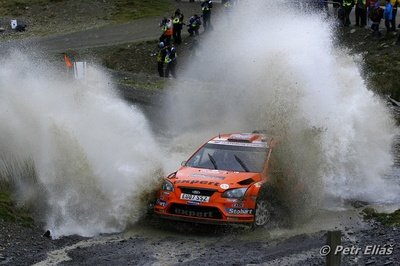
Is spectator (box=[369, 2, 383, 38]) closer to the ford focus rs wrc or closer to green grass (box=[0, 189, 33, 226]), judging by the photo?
the ford focus rs wrc

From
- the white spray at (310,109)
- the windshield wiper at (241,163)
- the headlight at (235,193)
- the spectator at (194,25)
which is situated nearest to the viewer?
the headlight at (235,193)

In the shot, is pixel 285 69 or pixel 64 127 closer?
pixel 64 127

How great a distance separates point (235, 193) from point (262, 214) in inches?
27.3

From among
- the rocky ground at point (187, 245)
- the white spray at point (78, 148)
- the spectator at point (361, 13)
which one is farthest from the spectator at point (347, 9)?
the rocky ground at point (187, 245)

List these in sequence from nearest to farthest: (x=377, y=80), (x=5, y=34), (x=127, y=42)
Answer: (x=377, y=80), (x=127, y=42), (x=5, y=34)

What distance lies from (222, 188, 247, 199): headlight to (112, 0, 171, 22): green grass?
28176 millimetres

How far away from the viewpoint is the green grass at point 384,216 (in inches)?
540

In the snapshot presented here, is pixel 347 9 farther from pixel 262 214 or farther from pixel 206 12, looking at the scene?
pixel 262 214

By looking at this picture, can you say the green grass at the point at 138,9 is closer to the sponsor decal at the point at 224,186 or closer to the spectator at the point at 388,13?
the spectator at the point at 388,13

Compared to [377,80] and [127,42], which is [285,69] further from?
[127,42]

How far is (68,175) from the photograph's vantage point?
14.2 meters

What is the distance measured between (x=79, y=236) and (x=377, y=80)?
1655 cm

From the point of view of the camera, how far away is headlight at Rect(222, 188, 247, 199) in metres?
13.1

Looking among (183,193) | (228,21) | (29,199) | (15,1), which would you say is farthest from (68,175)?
(15,1)
